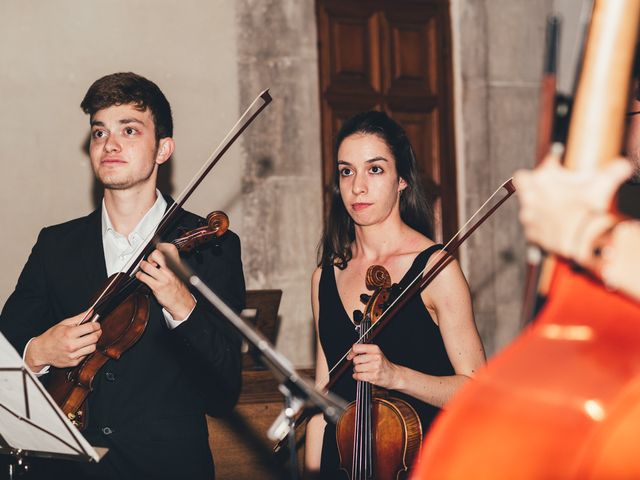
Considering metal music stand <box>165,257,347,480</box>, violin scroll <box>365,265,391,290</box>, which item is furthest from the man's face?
metal music stand <box>165,257,347,480</box>

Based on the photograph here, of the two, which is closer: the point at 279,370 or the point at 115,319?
the point at 279,370

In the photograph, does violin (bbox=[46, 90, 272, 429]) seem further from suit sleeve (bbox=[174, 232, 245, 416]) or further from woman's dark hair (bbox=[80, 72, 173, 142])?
woman's dark hair (bbox=[80, 72, 173, 142])

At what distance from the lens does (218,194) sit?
15.3 feet

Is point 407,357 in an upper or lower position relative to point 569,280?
lower

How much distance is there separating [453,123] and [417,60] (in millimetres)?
428

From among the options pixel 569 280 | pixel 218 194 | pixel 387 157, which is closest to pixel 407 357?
pixel 387 157

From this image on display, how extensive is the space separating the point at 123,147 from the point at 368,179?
0.76m

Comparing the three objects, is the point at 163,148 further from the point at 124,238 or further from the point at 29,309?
the point at 29,309

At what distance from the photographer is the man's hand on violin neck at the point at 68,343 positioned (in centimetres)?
237

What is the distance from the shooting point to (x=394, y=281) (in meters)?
2.62

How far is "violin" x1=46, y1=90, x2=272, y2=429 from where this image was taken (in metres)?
2.46

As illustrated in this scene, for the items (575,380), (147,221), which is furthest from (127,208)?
(575,380)

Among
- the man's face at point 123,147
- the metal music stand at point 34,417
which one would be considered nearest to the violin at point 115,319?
the man's face at point 123,147

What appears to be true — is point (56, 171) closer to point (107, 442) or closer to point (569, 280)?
point (107, 442)
